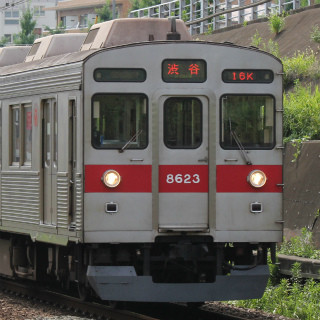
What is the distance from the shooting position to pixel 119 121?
1173 cm

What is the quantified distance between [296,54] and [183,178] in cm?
1353

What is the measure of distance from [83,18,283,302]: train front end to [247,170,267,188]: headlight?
1 centimetres

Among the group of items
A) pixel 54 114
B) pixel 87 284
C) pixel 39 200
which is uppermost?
pixel 54 114

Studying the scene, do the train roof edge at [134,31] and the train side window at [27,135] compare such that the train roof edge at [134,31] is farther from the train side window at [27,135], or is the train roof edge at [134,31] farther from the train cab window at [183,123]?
the train side window at [27,135]

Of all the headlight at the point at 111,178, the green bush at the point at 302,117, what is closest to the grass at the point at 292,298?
the headlight at the point at 111,178

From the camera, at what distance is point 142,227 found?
1168 centimetres

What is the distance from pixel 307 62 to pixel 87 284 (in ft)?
36.8

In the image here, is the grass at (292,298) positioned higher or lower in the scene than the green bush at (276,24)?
lower

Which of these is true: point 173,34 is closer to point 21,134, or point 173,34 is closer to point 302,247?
point 21,134

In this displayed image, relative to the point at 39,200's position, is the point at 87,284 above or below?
below

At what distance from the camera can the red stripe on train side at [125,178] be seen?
11609 millimetres

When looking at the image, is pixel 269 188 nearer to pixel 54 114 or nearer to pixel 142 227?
pixel 142 227

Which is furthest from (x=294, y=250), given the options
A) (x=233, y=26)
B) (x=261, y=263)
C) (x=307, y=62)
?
(x=233, y=26)

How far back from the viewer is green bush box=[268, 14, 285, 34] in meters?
27.4
